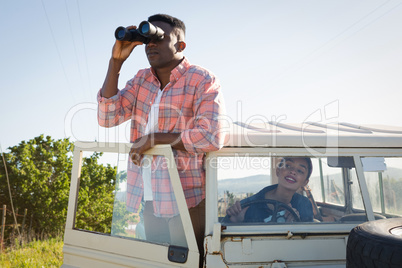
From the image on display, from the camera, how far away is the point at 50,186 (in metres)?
10.4

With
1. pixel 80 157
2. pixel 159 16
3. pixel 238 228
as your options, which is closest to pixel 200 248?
pixel 238 228

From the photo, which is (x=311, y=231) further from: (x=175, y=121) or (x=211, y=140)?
(x=175, y=121)

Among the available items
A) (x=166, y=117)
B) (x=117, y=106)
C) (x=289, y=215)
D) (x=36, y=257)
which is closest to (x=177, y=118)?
(x=166, y=117)

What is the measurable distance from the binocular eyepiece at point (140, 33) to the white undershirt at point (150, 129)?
37 centimetres

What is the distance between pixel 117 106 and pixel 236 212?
1067 mm

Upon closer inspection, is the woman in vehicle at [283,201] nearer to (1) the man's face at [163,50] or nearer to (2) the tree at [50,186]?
(1) the man's face at [163,50]

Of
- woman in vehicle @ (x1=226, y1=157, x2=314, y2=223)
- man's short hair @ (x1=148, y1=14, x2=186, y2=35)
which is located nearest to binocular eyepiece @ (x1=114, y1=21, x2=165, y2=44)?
man's short hair @ (x1=148, y1=14, x2=186, y2=35)

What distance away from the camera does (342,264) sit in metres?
2.10

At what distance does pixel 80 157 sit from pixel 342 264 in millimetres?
1762

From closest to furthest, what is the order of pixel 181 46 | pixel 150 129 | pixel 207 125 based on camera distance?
1. pixel 207 125
2. pixel 150 129
3. pixel 181 46

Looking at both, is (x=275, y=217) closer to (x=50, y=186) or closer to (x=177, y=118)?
(x=177, y=118)

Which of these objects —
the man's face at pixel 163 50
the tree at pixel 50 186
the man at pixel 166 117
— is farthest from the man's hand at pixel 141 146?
the tree at pixel 50 186

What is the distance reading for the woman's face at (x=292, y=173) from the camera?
7.69 ft

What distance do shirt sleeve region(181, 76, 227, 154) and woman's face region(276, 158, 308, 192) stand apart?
0.51m
